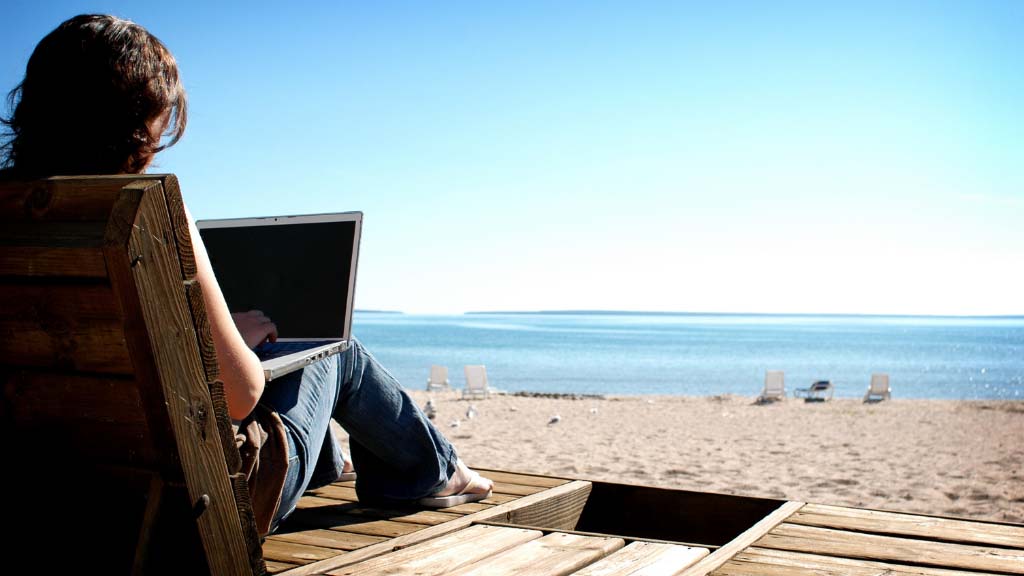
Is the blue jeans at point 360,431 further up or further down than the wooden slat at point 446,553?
further up

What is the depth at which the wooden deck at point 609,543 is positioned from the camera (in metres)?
2.02

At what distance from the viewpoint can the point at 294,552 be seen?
7.22ft

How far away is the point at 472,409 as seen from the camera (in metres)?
17.9

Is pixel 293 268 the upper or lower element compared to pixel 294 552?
upper

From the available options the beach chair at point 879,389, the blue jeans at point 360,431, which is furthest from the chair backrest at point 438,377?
the blue jeans at point 360,431

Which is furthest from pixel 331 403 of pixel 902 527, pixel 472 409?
pixel 472 409

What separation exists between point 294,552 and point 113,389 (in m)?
1.13

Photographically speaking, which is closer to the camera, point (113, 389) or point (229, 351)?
point (113, 389)

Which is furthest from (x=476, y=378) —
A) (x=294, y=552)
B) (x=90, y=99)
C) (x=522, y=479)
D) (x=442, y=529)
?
(x=90, y=99)

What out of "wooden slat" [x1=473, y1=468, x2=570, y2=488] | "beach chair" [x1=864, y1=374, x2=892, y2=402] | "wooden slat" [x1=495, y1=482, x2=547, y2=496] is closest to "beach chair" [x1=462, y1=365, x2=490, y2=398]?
"beach chair" [x1=864, y1=374, x2=892, y2=402]

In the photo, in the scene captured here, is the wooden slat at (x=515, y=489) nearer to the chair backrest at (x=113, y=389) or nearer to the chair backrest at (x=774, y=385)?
the chair backrest at (x=113, y=389)

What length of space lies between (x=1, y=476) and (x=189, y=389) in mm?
441

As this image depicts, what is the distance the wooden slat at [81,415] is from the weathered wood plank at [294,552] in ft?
2.96

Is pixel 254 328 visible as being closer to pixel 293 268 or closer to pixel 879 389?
pixel 293 268
